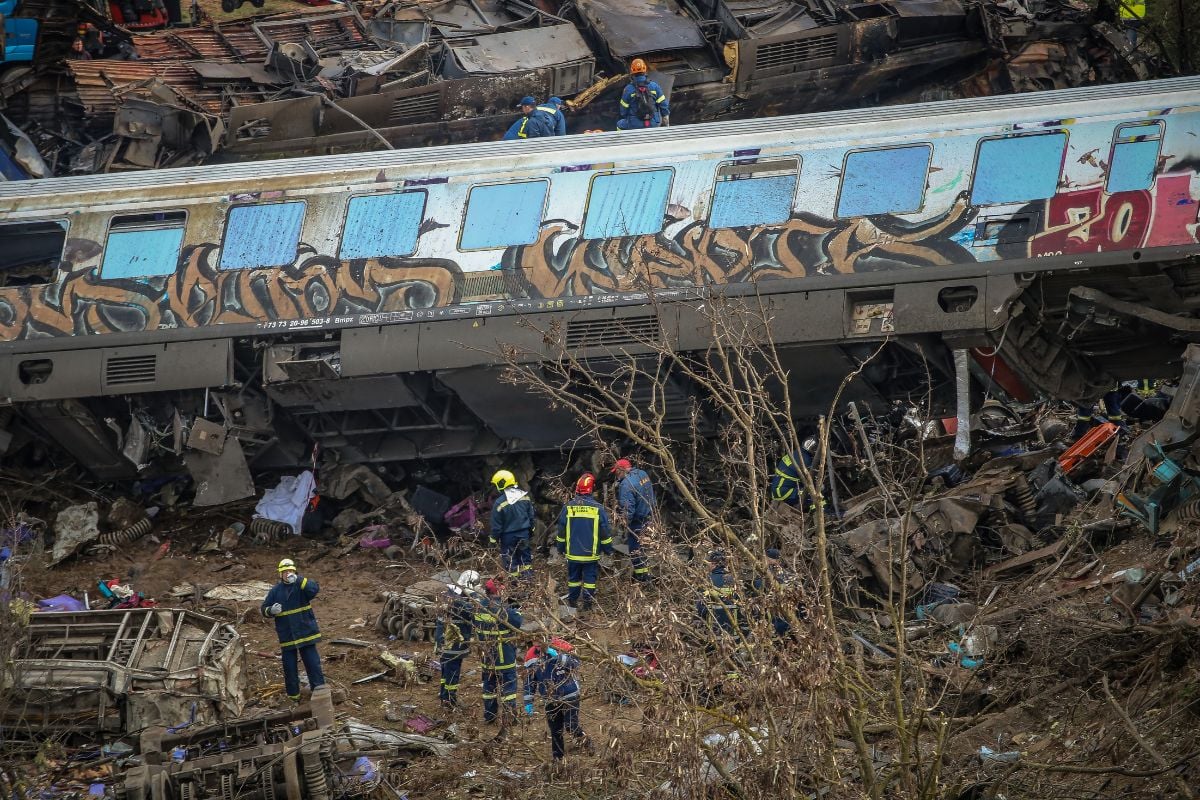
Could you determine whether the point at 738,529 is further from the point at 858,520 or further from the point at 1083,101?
the point at 1083,101

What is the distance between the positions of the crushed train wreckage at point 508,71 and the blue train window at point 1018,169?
557 centimetres

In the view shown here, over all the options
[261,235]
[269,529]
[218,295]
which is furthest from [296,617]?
[261,235]

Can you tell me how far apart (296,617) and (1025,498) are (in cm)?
596

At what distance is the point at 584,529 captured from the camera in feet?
38.9

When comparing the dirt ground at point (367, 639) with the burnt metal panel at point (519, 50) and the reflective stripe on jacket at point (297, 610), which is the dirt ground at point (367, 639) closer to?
the reflective stripe on jacket at point (297, 610)

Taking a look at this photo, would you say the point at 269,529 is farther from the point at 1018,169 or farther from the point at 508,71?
the point at 1018,169

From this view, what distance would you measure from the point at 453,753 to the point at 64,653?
10.8 feet

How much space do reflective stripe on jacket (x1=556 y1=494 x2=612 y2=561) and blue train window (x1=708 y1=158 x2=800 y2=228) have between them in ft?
10.1

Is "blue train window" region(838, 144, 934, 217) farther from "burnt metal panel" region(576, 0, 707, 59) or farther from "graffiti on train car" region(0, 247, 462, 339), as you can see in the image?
"burnt metal panel" region(576, 0, 707, 59)

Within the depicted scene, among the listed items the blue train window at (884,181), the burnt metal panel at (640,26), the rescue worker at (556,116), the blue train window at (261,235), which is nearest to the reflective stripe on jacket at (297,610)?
the blue train window at (261,235)

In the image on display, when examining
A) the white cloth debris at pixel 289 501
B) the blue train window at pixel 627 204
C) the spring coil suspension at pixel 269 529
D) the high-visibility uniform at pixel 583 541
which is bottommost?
the spring coil suspension at pixel 269 529

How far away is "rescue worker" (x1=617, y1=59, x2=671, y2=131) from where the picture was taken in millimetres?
16844

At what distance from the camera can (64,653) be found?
11133mm

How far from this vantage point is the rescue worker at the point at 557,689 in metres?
8.70
